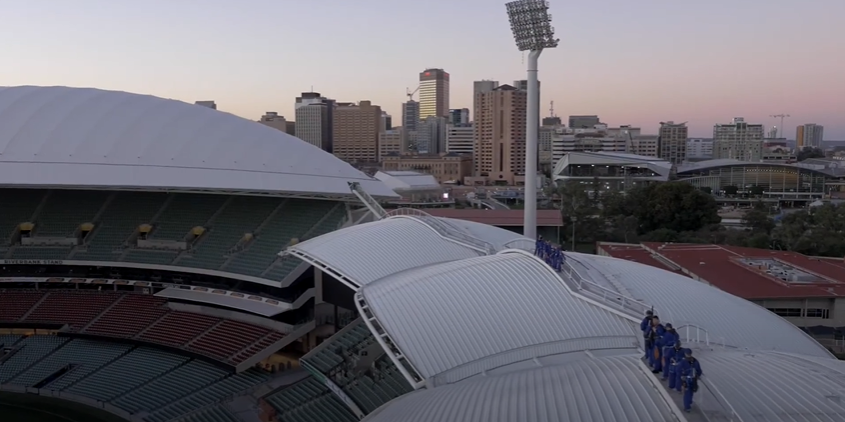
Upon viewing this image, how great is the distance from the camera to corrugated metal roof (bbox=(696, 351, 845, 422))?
22.1 ft

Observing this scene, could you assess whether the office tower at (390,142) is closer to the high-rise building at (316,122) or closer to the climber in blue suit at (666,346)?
the high-rise building at (316,122)

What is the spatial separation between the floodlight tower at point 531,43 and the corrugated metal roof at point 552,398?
59.9ft

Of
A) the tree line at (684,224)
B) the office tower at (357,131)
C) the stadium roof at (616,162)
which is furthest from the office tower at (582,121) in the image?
the tree line at (684,224)

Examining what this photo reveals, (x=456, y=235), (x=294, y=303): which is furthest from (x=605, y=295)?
(x=294, y=303)

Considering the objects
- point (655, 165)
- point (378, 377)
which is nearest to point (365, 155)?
point (655, 165)

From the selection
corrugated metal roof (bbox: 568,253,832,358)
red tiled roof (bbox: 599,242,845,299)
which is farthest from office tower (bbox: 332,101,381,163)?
corrugated metal roof (bbox: 568,253,832,358)

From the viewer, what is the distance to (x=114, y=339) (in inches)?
820

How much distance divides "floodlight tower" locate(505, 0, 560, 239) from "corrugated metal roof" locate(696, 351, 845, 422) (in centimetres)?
1800

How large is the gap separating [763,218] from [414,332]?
38904 mm

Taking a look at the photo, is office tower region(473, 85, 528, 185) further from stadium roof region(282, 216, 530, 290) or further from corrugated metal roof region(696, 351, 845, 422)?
corrugated metal roof region(696, 351, 845, 422)

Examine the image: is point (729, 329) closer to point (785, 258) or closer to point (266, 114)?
point (785, 258)

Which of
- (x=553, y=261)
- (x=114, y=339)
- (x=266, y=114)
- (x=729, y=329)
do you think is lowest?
(x=114, y=339)

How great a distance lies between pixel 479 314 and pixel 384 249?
538cm

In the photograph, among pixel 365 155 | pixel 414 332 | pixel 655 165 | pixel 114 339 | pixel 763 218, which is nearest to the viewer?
pixel 414 332
